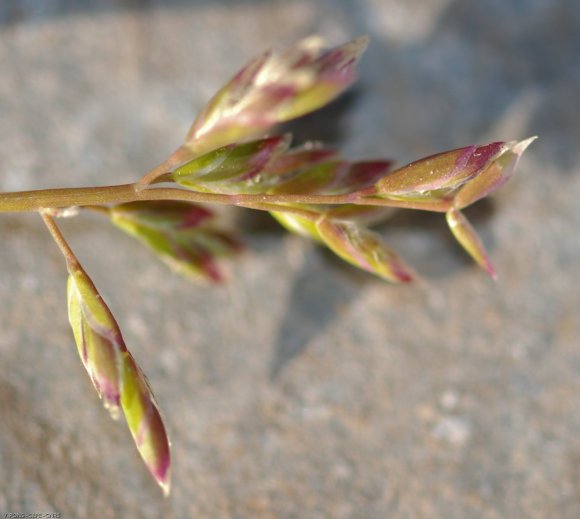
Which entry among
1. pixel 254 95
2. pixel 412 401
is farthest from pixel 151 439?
pixel 412 401

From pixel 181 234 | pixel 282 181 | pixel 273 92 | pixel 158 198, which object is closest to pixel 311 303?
pixel 181 234

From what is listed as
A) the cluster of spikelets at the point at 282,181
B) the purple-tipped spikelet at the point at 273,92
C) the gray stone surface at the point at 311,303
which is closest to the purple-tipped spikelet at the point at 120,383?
the cluster of spikelets at the point at 282,181

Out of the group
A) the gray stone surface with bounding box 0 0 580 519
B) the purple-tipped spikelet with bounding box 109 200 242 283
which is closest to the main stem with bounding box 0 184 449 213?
the purple-tipped spikelet with bounding box 109 200 242 283

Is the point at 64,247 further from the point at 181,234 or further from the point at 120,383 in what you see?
the point at 181,234

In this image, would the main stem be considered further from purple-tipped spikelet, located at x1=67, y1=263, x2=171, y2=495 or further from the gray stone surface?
the gray stone surface

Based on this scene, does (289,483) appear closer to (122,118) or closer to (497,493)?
(497,493)

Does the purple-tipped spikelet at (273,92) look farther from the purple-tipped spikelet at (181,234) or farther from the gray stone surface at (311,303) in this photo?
the gray stone surface at (311,303)
